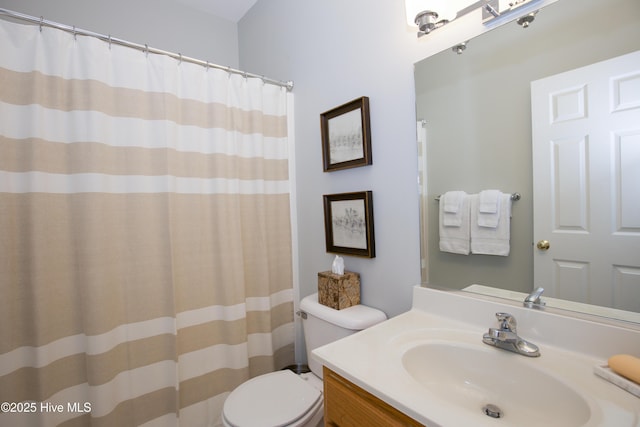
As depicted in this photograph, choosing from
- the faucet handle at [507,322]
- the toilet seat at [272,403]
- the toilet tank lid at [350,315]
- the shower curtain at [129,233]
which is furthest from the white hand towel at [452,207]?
the shower curtain at [129,233]

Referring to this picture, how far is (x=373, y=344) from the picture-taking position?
0.91 meters

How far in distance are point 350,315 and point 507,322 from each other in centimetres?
59

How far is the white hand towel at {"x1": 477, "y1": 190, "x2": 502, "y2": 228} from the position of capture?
100cm

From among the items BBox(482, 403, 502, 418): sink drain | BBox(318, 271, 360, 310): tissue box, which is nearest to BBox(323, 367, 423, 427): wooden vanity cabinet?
BBox(482, 403, 502, 418): sink drain

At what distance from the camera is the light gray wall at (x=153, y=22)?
1734 mm

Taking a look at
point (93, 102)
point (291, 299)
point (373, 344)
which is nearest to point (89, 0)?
point (93, 102)

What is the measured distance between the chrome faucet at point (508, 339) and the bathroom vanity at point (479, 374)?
0.06 ft

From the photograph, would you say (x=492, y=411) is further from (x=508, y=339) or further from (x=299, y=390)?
(x=299, y=390)

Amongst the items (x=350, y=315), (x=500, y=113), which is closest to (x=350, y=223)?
(x=350, y=315)

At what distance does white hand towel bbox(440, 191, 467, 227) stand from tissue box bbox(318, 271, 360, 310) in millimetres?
503

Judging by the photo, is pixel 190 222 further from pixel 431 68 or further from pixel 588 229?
pixel 588 229

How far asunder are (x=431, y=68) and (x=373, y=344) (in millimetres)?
1002

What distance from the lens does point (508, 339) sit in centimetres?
84

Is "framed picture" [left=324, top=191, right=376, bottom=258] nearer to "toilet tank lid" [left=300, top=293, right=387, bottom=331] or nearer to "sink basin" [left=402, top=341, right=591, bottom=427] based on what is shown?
"toilet tank lid" [left=300, top=293, right=387, bottom=331]
